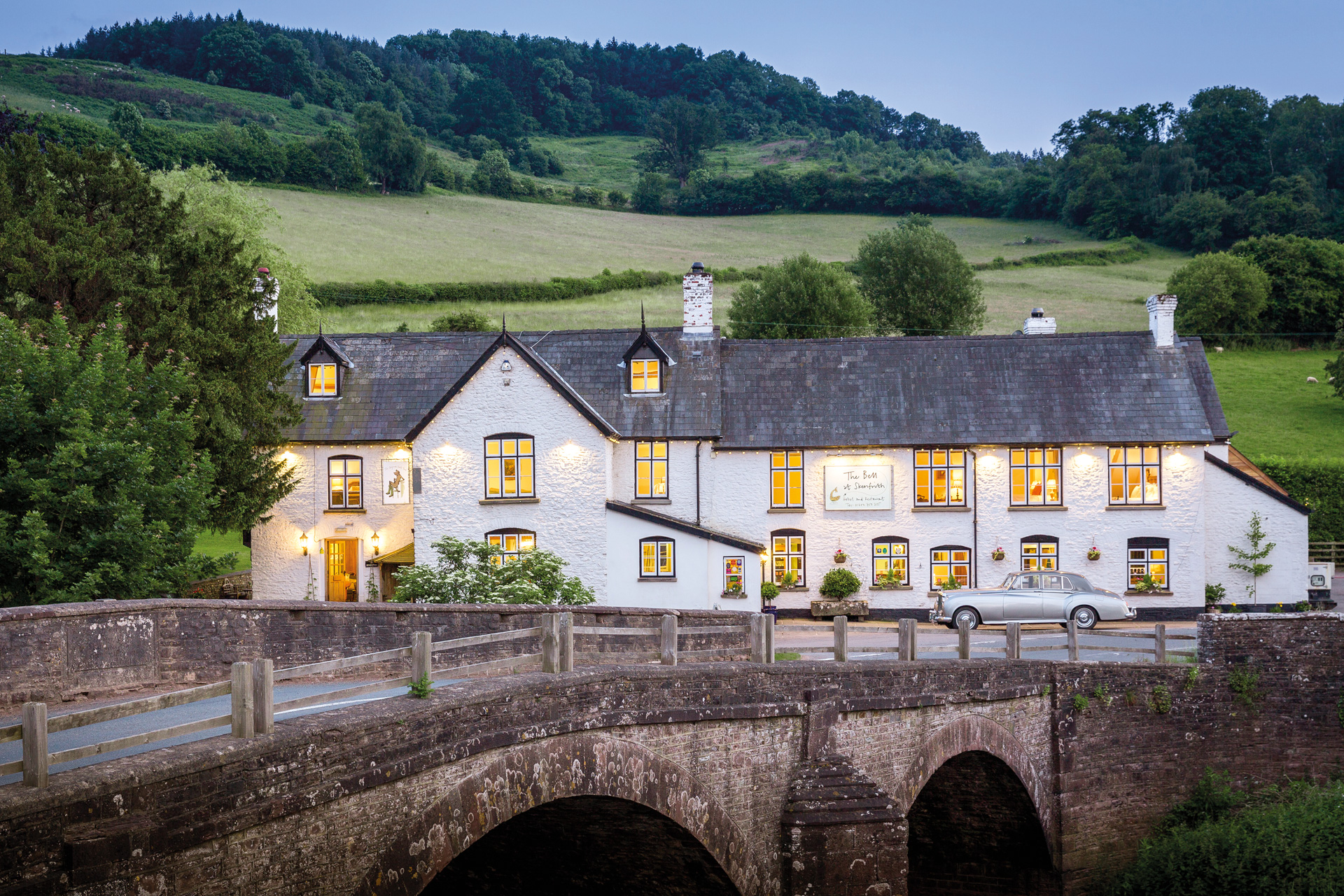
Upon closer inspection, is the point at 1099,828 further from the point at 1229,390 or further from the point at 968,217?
the point at 968,217

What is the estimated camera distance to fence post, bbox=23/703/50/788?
7.95 meters

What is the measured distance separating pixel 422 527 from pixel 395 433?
302 cm

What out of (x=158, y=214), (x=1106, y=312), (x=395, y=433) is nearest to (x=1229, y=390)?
(x=1106, y=312)

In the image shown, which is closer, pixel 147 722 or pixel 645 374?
pixel 147 722

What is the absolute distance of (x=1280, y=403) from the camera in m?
61.0

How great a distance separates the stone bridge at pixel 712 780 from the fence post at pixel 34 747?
123 mm

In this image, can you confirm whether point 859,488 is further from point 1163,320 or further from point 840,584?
point 1163,320

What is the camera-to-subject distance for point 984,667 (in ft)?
65.3

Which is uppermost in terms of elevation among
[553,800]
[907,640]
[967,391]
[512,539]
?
[967,391]

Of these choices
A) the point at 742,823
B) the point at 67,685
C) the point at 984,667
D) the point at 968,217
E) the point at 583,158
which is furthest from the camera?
the point at 583,158

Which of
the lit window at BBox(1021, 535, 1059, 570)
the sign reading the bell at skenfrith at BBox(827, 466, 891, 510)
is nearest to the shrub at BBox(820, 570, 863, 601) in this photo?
the sign reading the bell at skenfrith at BBox(827, 466, 891, 510)

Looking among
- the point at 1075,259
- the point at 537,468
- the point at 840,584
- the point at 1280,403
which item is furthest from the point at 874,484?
the point at 1075,259

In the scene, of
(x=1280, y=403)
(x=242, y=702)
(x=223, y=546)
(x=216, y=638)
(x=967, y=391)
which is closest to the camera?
(x=242, y=702)

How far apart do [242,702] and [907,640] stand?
1166cm
